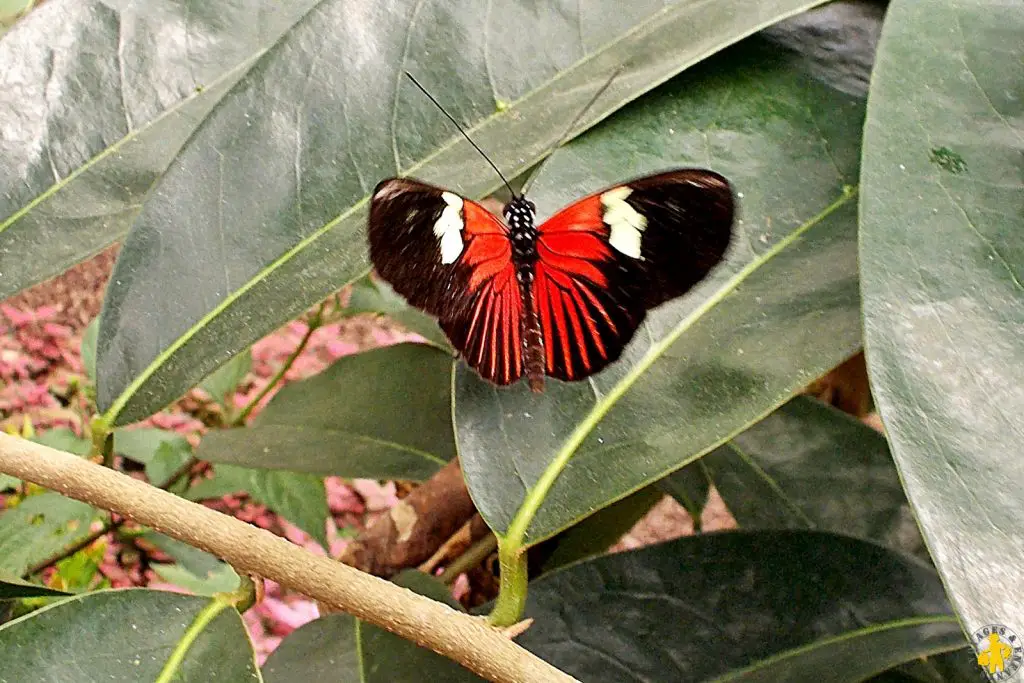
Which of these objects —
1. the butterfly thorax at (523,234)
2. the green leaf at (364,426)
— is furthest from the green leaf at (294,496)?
the butterfly thorax at (523,234)

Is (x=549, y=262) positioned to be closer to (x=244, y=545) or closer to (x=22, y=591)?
→ (x=244, y=545)

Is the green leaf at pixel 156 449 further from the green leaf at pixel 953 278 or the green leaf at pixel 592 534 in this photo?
the green leaf at pixel 953 278

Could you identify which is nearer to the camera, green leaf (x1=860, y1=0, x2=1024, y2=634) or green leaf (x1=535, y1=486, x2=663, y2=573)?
green leaf (x1=860, y1=0, x2=1024, y2=634)

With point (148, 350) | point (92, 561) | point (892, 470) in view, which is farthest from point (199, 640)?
point (92, 561)

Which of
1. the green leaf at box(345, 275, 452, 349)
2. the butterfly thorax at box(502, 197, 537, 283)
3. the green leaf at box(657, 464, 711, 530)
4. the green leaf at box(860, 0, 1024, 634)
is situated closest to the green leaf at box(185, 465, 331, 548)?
the green leaf at box(345, 275, 452, 349)

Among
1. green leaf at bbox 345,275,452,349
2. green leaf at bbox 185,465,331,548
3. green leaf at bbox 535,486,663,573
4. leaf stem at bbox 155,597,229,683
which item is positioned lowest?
green leaf at bbox 535,486,663,573

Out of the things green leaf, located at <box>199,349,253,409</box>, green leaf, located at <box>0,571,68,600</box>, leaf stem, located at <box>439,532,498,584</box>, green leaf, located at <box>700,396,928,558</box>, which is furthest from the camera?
green leaf, located at <box>199,349,253,409</box>

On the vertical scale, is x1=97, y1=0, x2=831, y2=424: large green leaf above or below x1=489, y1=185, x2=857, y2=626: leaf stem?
above

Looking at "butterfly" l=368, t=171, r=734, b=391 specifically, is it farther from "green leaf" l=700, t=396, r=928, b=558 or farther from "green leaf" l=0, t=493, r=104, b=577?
"green leaf" l=0, t=493, r=104, b=577
